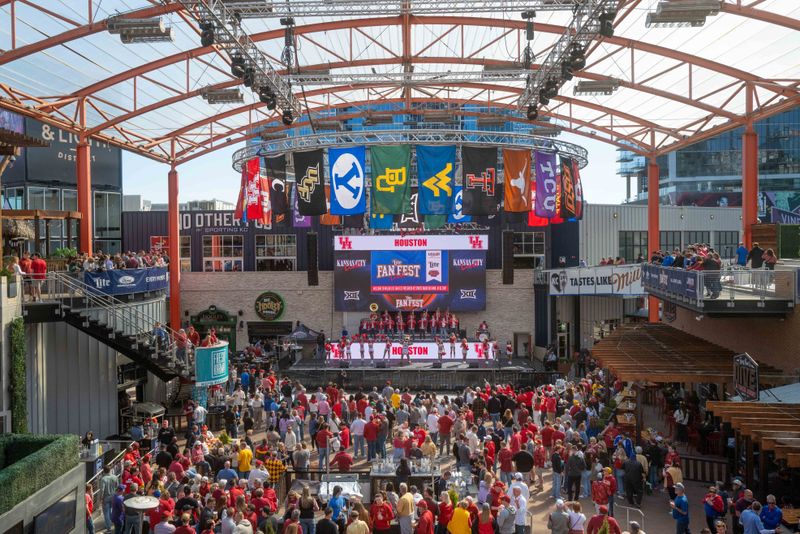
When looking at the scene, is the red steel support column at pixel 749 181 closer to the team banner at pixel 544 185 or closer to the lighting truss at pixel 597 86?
the lighting truss at pixel 597 86

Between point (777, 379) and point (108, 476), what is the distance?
14675mm

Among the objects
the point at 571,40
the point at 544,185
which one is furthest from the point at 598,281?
the point at 571,40

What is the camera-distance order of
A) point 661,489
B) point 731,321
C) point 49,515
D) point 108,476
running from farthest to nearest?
point 731,321 → point 661,489 → point 108,476 → point 49,515

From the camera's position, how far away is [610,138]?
31500mm

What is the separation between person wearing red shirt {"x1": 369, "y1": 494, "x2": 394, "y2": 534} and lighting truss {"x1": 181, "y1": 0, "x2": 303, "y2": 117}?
39.1 ft

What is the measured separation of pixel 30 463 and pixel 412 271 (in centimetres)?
2487

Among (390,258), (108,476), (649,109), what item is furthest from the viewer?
(390,258)

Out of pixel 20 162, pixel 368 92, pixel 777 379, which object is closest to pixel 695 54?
pixel 777 379

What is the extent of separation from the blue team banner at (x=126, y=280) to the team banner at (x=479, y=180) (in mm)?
10861

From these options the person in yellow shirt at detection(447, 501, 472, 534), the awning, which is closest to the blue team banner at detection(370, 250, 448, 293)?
the awning

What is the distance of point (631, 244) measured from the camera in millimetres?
37719

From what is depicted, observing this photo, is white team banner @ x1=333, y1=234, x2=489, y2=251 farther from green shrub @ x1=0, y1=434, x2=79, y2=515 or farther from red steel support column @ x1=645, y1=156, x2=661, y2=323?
green shrub @ x1=0, y1=434, x2=79, y2=515

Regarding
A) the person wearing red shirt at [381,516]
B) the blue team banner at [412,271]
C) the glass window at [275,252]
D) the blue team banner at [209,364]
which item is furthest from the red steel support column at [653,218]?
the person wearing red shirt at [381,516]

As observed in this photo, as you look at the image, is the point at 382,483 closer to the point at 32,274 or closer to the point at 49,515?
the point at 49,515
